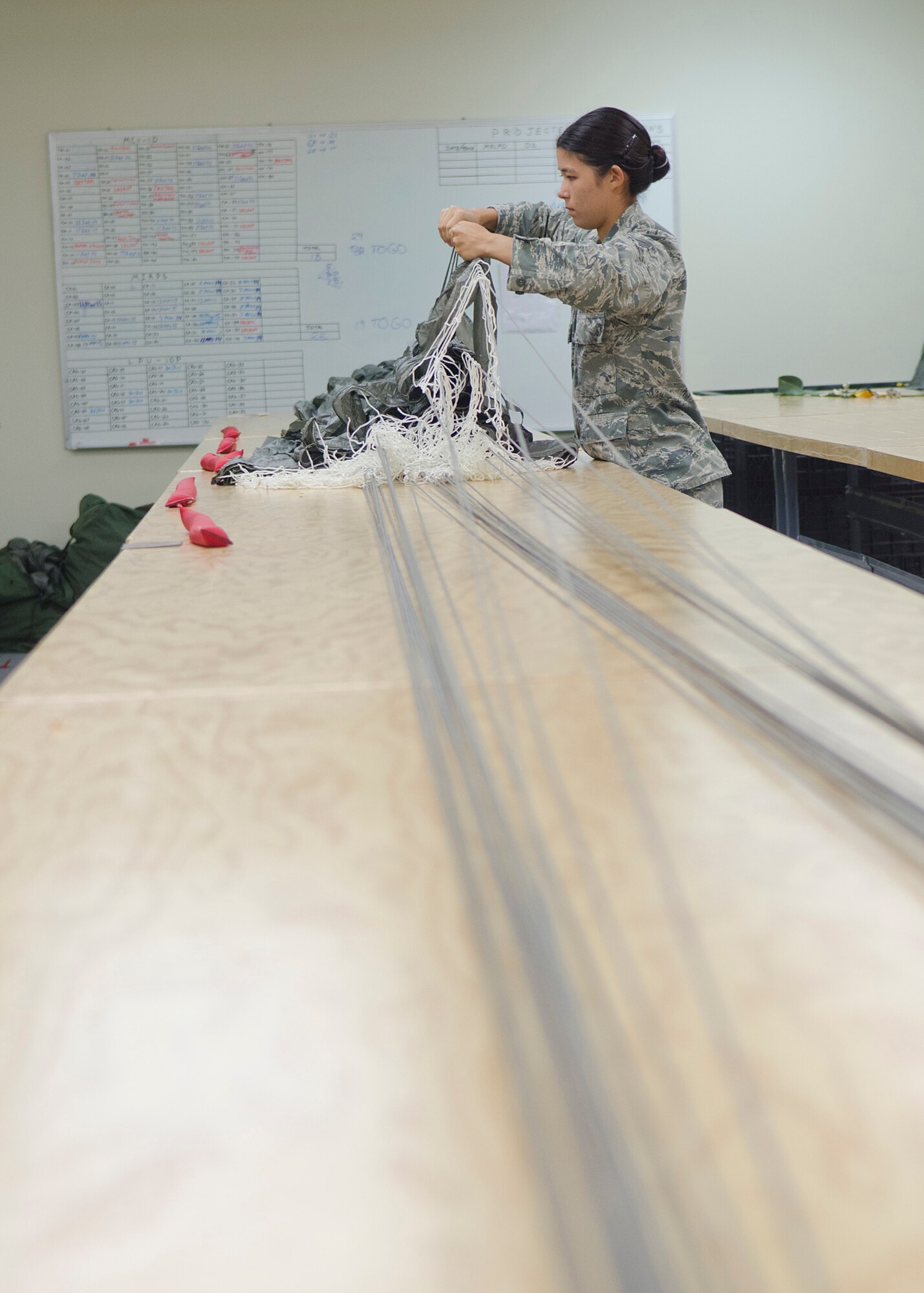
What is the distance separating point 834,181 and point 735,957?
4665 mm

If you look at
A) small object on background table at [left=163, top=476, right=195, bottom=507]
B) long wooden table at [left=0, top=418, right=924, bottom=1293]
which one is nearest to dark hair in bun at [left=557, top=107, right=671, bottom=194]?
small object on background table at [left=163, top=476, right=195, bottom=507]

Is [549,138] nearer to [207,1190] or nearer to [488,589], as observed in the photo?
[488,589]

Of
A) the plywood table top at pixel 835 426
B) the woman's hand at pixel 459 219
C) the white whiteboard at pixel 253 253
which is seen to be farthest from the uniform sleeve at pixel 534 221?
the white whiteboard at pixel 253 253

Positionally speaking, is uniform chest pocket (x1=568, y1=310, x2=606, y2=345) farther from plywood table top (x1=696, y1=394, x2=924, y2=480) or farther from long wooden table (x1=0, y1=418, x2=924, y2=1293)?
long wooden table (x1=0, y1=418, x2=924, y2=1293)

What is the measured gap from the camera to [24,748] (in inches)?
25.0

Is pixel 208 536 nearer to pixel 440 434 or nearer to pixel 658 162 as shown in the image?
pixel 440 434

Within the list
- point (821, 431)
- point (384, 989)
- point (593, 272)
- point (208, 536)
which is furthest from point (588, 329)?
point (384, 989)

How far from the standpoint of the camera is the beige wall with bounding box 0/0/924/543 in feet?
13.2

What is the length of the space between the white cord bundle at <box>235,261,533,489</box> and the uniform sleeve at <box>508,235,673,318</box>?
0.12 m

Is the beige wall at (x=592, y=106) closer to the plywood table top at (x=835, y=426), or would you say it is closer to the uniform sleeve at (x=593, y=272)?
the plywood table top at (x=835, y=426)

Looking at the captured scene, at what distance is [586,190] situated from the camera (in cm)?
201

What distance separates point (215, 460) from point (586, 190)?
3.09 ft

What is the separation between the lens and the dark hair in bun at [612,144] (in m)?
1.94

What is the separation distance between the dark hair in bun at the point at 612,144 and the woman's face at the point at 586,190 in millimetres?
12
